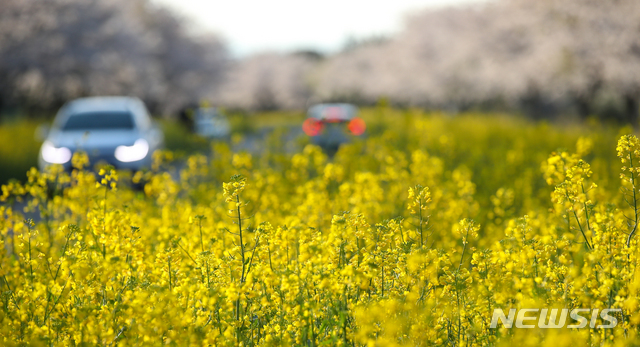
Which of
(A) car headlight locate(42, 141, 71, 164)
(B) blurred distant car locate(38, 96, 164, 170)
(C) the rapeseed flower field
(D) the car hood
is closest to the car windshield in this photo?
(B) blurred distant car locate(38, 96, 164, 170)

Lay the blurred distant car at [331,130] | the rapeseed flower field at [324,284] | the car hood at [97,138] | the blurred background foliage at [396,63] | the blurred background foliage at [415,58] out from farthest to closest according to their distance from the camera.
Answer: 1. the blurred background foliage at [415,58]
2. the blurred background foliage at [396,63]
3. the blurred distant car at [331,130]
4. the car hood at [97,138]
5. the rapeseed flower field at [324,284]

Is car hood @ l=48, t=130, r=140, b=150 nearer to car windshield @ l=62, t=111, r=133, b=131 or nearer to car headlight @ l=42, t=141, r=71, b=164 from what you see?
car headlight @ l=42, t=141, r=71, b=164

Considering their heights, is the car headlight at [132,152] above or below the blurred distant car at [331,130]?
below

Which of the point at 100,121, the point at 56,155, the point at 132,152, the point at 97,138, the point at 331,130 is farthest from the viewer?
the point at 331,130

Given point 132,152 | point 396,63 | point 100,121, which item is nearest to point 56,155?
point 132,152

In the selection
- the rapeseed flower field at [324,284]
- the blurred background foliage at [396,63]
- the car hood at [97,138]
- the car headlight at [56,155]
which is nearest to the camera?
the rapeseed flower field at [324,284]

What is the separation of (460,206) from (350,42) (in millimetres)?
79385

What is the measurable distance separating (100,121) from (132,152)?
1.35 metres

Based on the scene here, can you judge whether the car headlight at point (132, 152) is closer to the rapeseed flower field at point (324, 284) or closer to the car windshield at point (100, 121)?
the car windshield at point (100, 121)

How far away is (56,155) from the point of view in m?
8.84

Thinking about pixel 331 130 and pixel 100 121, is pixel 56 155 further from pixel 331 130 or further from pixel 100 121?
pixel 331 130

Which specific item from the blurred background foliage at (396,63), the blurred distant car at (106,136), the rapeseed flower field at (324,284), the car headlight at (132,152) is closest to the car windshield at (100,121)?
the blurred distant car at (106,136)

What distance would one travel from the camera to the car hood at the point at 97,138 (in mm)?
9156

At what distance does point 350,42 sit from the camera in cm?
8175
